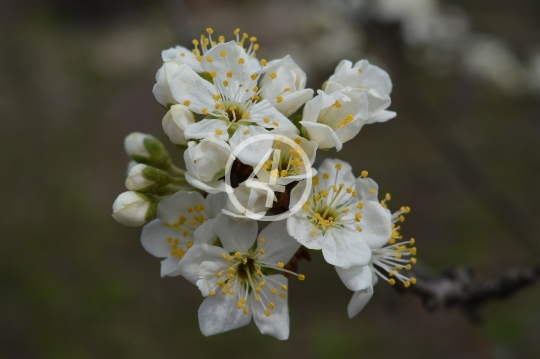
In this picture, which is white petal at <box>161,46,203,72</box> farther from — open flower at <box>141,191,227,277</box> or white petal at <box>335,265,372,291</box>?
white petal at <box>335,265,372,291</box>

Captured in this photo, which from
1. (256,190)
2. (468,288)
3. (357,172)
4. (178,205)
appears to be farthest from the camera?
(357,172)

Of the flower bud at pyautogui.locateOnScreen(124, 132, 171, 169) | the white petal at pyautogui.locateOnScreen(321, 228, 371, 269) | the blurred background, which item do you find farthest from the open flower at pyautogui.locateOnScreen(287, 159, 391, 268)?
the blurred background

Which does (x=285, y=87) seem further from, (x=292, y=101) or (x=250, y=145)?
(x=250, y=145)

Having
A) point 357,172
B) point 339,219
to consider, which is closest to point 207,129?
point 339,219

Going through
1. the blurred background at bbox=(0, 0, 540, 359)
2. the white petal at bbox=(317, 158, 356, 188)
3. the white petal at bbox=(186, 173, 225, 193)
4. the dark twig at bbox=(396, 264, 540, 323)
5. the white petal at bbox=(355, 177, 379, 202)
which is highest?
the white petal at bbox=(186, 173, 225, 193)

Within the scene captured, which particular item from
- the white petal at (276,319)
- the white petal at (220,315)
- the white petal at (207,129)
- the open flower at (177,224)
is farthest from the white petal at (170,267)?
the white petal at (207,129)

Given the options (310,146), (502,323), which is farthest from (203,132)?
(502,323)

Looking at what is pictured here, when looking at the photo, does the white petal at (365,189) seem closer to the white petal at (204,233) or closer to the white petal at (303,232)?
the white petal at (303,232)
